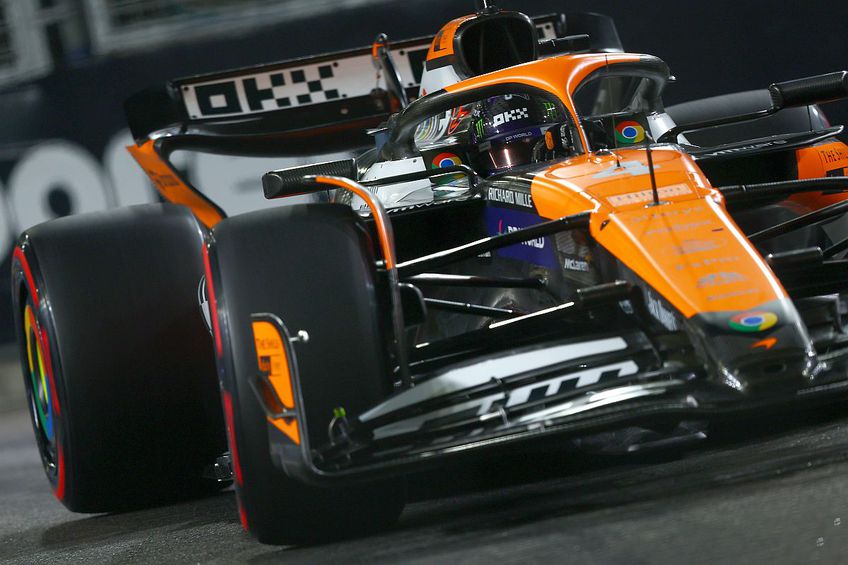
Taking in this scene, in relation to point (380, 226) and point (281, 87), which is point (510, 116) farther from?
point (281, 87)

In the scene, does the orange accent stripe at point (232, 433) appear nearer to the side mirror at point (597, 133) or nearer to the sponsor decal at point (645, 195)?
the sponsor decal at point (645, 195)

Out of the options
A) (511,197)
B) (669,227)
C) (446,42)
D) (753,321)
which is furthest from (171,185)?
(753,321)

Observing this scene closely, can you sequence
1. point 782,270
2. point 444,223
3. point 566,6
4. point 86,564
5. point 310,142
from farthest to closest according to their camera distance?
point 566,6 → point 310,142 → point 444,223 → point 86,564 → point 782,270

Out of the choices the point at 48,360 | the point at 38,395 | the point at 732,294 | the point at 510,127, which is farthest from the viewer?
the point at 38,395

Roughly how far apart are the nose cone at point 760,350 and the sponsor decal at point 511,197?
977 mm

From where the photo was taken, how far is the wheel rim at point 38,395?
4.86m

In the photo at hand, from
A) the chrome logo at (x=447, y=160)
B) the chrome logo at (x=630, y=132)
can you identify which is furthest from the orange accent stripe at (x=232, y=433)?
the chrome logo at (x=630, y=132)

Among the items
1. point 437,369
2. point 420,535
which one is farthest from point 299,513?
point 437,369

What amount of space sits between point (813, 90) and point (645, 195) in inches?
43.7

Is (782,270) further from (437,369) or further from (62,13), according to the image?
(62,13)

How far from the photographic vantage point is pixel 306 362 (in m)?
3.28

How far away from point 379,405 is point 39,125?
686 cm

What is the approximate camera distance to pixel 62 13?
970cm

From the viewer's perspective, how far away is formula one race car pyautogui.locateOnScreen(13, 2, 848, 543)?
124 inches
